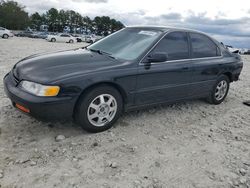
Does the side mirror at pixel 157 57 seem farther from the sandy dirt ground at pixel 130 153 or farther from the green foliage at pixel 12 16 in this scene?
the green foliage at pixel 12 16

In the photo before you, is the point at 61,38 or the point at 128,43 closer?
the point at 128,43

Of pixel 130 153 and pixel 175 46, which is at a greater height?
pixel 175 46

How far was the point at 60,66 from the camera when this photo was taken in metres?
3.78

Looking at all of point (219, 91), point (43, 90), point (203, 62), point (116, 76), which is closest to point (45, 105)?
point (43, 90)

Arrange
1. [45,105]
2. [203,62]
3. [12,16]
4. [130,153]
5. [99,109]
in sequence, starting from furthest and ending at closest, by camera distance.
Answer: [12,16] → [203,62] → [99,109] → [130,153] → [45,105]

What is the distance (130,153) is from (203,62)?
2562mm

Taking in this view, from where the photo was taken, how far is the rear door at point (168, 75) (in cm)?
429

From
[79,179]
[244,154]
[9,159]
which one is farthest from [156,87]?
[9,159]

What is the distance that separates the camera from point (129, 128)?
4289 millimetres

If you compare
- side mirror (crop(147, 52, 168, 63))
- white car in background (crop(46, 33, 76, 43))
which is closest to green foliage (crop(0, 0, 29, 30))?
white car in background (crop(46, 33, 76, 43))

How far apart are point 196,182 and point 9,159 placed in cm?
216

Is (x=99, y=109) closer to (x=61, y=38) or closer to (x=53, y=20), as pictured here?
(x=61, y=38)

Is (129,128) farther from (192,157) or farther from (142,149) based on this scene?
(192,157)

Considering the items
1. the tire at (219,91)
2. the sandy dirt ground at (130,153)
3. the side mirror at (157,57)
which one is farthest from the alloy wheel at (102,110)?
the tire at (219,91)
